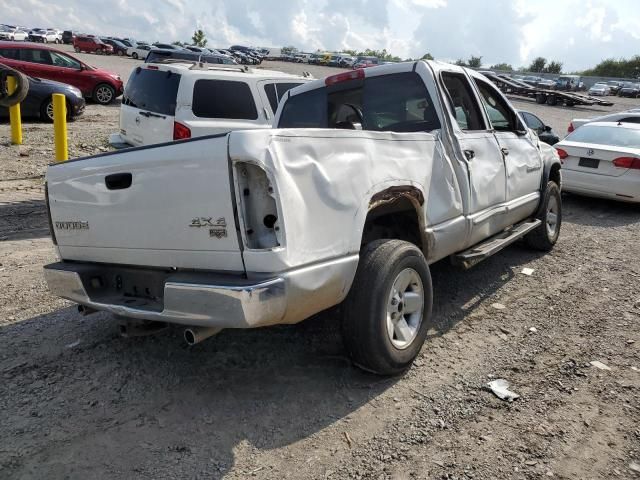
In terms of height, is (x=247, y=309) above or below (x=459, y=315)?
above

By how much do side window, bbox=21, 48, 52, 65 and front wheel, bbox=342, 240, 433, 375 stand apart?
17533mm

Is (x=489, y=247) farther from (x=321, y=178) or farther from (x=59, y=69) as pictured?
(x=59, y=69)

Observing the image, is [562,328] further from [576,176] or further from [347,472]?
[576,176]

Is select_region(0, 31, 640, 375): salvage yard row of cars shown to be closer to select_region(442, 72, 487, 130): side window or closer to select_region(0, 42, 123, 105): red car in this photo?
select_region(442, 72, 487, 130): side window

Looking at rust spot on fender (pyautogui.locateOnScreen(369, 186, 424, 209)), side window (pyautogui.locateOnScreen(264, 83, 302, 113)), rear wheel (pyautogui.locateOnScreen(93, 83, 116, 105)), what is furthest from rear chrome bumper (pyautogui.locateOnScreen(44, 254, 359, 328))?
rear wheel (pyautogui.locateOnScreen(93, 83, 116, 105))

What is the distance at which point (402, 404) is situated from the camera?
3346 mm

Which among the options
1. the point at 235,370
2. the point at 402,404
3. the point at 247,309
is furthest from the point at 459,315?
the point at 247,309

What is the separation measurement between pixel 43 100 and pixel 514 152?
12.9m

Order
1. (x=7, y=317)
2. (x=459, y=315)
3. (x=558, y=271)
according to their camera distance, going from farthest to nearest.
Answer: (x=558, y=271)
(x=459, y=315)
(x=7, y=317)

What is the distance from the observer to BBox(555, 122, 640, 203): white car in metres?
8.87

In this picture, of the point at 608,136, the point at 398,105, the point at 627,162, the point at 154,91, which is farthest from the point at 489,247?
the point at 608,136

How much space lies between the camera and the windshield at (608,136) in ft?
31.2

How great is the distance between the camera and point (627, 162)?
29.0ft

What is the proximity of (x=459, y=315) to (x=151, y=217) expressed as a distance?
2788 mm
